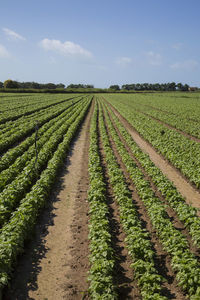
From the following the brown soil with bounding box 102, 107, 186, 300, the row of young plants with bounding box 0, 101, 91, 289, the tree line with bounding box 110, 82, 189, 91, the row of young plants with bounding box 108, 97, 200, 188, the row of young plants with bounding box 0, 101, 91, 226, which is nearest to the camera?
the brown soil with bounding box 102, 107, 186, 300

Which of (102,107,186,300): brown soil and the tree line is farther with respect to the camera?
the tree line

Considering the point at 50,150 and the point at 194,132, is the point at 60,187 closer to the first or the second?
the point at 50,150

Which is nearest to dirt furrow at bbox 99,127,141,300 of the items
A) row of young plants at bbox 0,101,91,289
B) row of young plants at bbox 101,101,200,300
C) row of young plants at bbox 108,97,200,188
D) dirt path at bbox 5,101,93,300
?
dirt path at bbox 5,101,93,300

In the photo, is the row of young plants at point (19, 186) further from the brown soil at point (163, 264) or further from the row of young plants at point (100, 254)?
the brown soil at point (163, 264)

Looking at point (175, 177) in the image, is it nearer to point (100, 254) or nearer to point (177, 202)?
point (177, 202)

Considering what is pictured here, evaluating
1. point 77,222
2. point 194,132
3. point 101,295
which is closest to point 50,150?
point 77,222

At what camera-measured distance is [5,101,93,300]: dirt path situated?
6031 mm

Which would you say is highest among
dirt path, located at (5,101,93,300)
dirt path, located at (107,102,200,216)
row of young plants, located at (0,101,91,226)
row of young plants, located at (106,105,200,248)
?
row of young plants, located at (0,101,91,226)

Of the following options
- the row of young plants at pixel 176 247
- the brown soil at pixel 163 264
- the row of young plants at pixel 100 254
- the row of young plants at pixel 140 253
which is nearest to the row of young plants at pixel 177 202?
the row of young plants at pixel 176 247

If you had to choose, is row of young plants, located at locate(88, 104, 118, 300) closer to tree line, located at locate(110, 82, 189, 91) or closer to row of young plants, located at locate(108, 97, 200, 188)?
row of young plants, located at locate(108, 97, 200, 188)

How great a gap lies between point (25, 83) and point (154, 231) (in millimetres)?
167561

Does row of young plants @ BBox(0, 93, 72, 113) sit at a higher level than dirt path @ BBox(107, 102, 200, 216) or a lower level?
higher

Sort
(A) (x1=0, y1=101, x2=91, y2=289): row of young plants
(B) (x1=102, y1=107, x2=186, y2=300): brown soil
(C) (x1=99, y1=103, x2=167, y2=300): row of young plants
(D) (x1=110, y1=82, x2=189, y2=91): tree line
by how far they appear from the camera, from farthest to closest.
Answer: (D) (x1=110, y1=82, x2=189, y2=91): tree line
(A) (x1=0, y1=101, x2=91, y2=289): row of young plants
(B) (x1=102, y1=107, x2=186, y2=300): brown soil
(C) (x1=99, y1=103, x2=167, y2=300): row of young plants

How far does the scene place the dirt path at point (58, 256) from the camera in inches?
237
